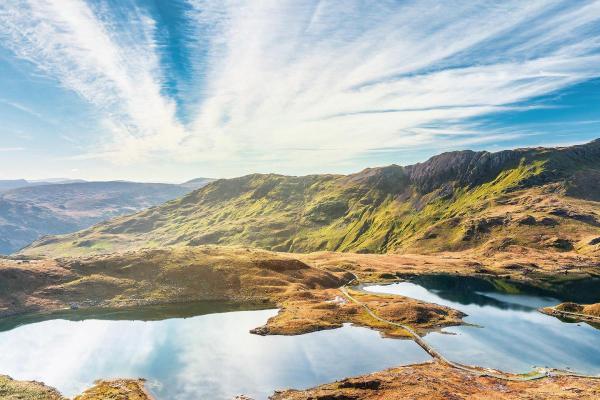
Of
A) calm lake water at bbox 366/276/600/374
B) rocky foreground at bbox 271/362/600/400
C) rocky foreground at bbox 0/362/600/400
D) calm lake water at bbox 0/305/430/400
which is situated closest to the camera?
rocky foreground at bbox 271/362/600/400

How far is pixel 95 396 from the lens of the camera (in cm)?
9288

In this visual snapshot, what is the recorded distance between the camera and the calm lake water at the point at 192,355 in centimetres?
10125

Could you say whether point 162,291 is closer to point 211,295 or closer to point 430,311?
point 211,295

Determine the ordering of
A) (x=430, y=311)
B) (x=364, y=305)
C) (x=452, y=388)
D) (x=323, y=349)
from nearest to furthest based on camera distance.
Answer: (x=452, y=388) < (x=323, y=349) < (x=430, y=311) < (x=364, y=305)

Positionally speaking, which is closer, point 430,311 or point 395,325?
point 395,325

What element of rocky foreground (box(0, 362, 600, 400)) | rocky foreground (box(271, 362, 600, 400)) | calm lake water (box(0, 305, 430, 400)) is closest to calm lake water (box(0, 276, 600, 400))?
calm lake water (box(0, 305, 430, 400))

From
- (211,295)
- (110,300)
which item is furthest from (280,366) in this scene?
(110,300)

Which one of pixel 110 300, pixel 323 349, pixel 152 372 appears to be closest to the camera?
pixel 152 372

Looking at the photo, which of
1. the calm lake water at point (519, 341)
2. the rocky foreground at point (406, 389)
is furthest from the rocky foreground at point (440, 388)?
the calm lake water at point (519, 341)

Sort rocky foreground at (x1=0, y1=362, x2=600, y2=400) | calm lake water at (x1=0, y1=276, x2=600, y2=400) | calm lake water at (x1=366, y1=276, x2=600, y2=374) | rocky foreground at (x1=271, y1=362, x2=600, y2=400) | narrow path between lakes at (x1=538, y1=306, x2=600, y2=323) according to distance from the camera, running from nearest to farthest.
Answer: rocky foreground at (x1=271, y1=362, x2=600, y2=400), rocky foreground at (x1=0, y1=362, x2=600, y2=400), calm lake water at (x1=0, y1=276, x2=600, y2=400), calm lake water at (x1=366, y1=276, x2=600, y2=374), narrow path between lakes at (x1=538, y1=306, x2=600, y2=323)

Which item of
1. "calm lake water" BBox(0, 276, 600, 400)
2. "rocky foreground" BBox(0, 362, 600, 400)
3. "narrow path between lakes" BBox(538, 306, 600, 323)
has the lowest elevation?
"narrow path between lakes" BBox(538, 306, 600, 323)

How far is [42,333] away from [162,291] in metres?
54.6

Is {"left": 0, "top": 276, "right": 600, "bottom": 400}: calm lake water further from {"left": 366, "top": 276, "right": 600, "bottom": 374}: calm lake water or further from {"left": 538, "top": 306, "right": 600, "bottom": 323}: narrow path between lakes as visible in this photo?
{"left": 538, "top": 306, "right": 600, "bottom": 323}: narrow path between lakes

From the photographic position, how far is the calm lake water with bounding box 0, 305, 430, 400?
332 ft
